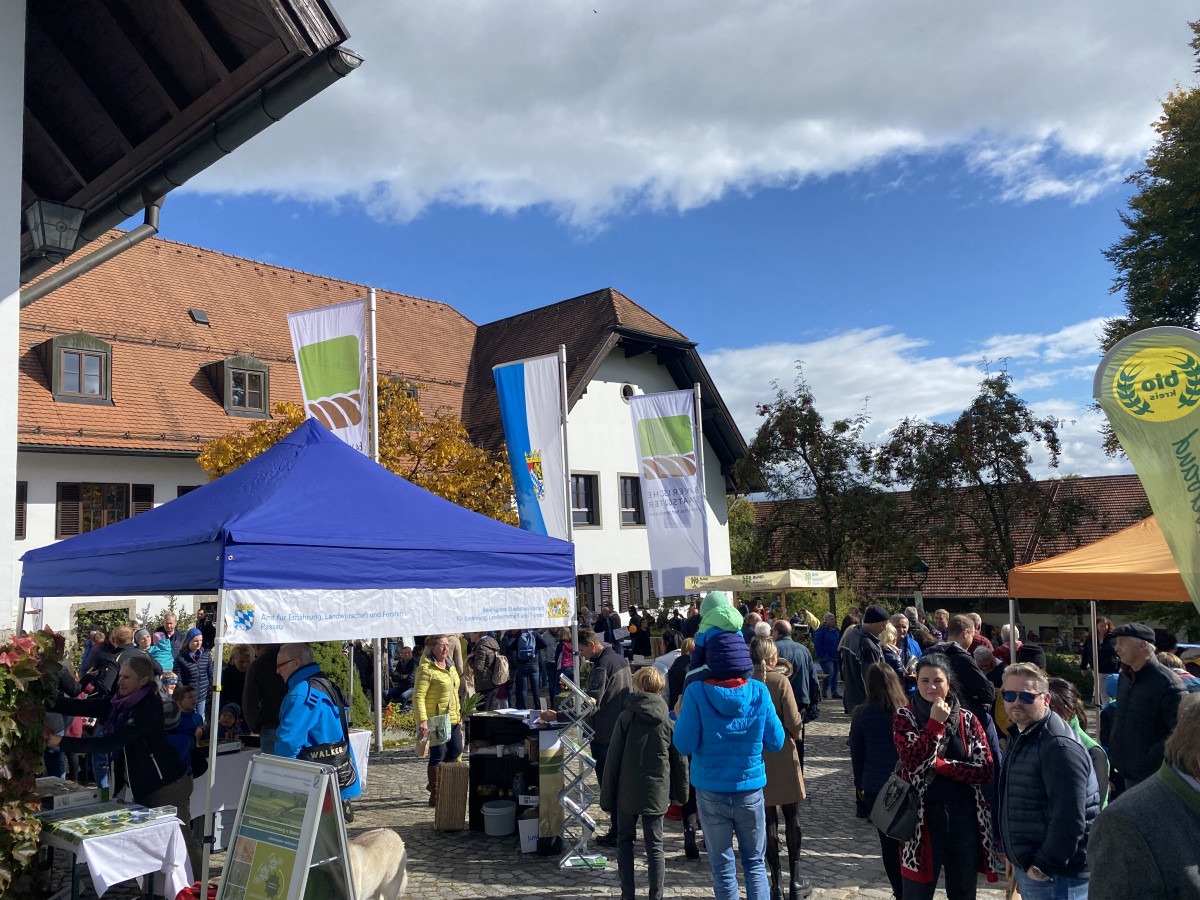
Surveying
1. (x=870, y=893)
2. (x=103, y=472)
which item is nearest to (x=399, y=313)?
(x=103, y=472)

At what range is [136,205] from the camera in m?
7.70

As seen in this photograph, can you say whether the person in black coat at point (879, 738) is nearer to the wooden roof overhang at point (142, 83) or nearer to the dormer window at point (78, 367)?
the wooden roof overhang at point (142, 83)

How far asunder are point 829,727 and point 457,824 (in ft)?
22.2

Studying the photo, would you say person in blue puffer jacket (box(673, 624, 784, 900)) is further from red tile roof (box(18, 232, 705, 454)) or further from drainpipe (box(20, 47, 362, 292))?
red tile roof (box(18, 232, 705, 454))

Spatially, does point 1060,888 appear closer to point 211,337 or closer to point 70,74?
point 70,74

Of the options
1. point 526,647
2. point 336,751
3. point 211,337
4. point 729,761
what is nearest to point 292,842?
point 336,751

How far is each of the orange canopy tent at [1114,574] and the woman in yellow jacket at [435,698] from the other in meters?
5.42

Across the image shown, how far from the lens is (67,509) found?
18.3m

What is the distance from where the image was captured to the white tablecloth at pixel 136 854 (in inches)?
190

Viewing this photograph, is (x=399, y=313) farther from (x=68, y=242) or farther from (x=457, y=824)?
(x=457, y=824)

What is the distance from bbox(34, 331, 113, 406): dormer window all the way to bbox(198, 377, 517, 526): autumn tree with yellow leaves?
12.6ft

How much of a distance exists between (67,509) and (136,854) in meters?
15.8

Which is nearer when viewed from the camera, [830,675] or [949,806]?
[949,806]

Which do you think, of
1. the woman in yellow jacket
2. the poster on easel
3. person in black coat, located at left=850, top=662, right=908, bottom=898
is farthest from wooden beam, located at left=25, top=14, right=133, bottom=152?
person in black coat, located at left=850, top=662, right=908, bottom=898
